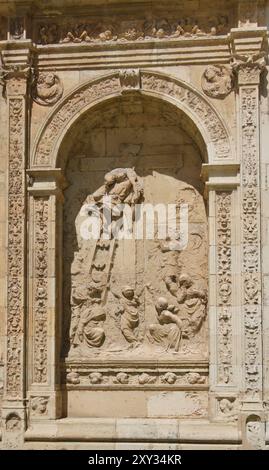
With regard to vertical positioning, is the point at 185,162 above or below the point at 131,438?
above

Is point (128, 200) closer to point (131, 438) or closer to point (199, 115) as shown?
point (199, 115)

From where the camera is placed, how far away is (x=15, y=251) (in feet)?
39.8

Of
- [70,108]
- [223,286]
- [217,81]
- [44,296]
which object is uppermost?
[217,81]

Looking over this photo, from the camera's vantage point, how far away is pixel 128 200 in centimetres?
1254

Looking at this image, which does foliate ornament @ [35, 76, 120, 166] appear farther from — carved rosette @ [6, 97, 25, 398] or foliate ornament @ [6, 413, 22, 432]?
foliate ornament @ [6, 413, 22, 432]

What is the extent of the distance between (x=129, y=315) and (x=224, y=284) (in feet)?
4.57

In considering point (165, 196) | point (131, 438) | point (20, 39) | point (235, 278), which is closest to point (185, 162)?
point (165, 196)

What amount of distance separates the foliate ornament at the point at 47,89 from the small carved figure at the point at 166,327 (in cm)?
312

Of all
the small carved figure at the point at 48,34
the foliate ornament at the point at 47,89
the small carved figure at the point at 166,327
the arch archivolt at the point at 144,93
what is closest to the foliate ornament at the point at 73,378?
the small carved figure at the point at 166,327

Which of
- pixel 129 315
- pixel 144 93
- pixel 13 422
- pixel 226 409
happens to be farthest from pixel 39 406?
pixel 144 93

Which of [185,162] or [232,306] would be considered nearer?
[232,306]

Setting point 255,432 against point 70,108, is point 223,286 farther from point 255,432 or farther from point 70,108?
point 70,108

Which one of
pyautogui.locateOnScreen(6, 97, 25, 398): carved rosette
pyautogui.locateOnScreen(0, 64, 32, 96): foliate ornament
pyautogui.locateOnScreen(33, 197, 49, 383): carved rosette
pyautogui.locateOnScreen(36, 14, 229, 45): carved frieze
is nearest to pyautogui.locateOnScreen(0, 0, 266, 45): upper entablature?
pyautogui.locateOnScreen(36, 14, 229, 45): carved frieze
